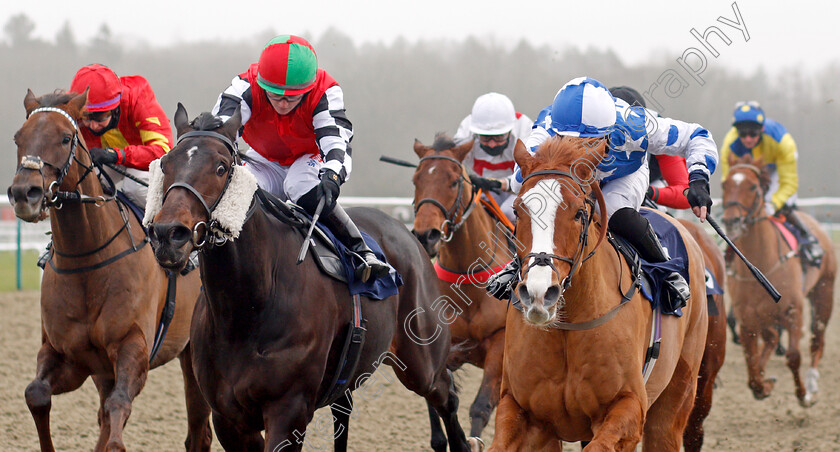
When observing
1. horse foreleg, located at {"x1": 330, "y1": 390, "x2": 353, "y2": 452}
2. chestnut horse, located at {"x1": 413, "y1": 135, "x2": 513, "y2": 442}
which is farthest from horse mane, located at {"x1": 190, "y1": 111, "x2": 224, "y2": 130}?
chestnut horse, located at {"x1": 413, "y1": 135, "x2": 513, "y2": 442}

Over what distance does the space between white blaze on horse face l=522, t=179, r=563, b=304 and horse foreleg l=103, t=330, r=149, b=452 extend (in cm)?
205

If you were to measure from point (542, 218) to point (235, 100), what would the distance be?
1.61 metres

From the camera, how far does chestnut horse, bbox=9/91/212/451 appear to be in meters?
4.05

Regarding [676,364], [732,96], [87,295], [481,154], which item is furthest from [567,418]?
[732,96]

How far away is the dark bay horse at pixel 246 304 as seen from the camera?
299 centimetres

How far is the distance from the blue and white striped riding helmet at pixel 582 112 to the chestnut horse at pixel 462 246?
199 cm

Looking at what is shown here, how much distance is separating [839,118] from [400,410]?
80.5ft

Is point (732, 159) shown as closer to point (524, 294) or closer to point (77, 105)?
point (77, 105)

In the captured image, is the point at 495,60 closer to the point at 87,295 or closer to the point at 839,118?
the point at 839,118

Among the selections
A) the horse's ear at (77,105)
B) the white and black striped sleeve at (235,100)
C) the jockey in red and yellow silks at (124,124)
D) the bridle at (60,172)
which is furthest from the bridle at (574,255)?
the jockey in red and yellow silks at (124,124)

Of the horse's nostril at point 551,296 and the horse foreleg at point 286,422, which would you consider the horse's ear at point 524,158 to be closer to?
the horse's nostril at point 551,296

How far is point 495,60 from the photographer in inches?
984

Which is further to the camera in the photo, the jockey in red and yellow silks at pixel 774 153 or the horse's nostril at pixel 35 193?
the jockey in red and yellow silks at pixel 774 153

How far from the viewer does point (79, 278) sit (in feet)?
14.0
